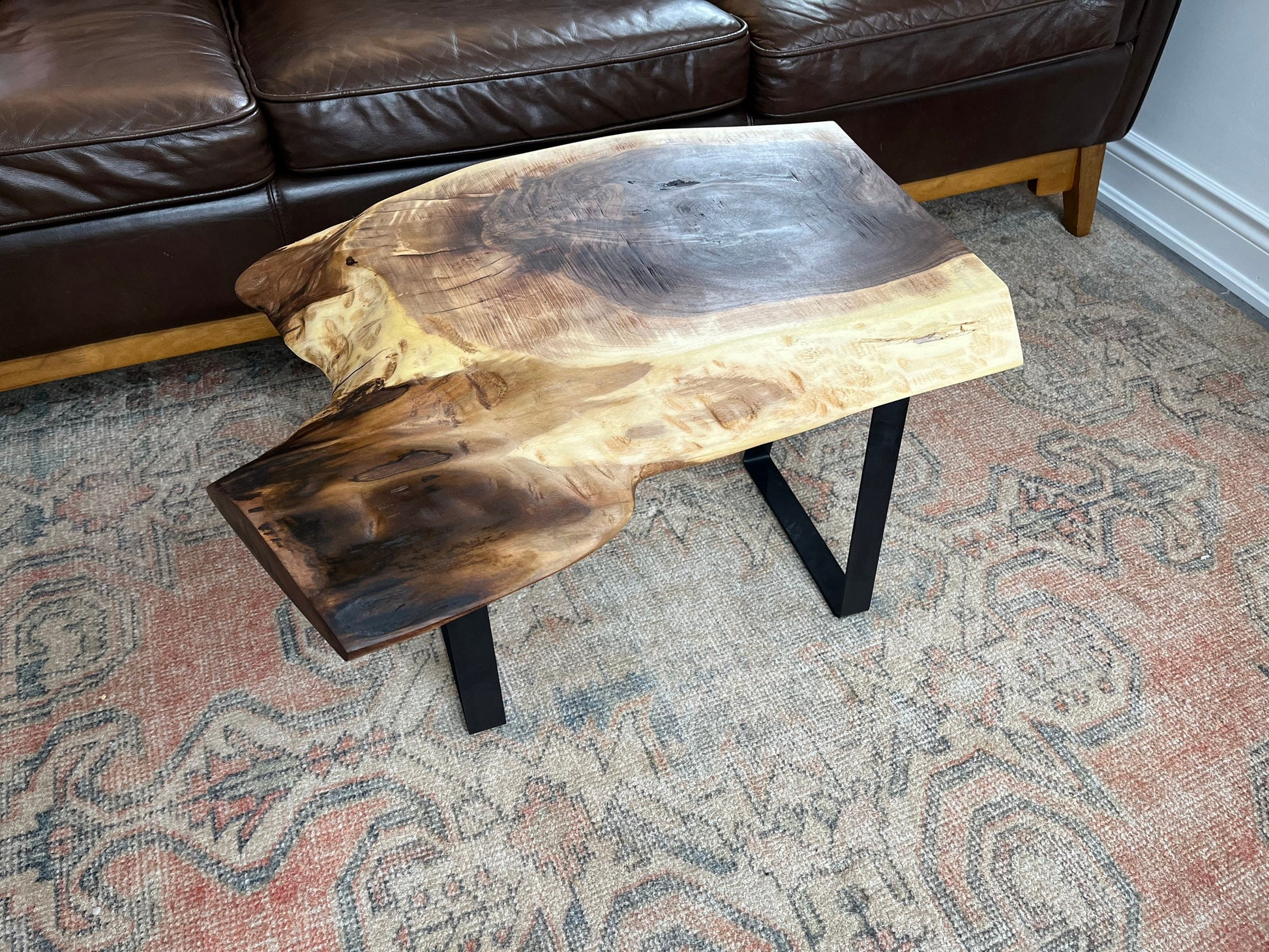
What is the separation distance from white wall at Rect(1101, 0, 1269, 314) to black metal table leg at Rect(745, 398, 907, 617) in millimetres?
1019

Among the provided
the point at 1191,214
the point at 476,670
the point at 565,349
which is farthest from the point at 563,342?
the point at 1191,214

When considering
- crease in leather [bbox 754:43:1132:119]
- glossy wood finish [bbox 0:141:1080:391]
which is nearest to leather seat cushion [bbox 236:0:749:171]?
crease in leather [bbox 754:43:1132:119]

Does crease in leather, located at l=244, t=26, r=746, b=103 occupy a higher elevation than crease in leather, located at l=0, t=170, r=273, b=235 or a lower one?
higher

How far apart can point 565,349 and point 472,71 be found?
72cm

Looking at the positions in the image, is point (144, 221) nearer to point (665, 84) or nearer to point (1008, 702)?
point (665, 84)

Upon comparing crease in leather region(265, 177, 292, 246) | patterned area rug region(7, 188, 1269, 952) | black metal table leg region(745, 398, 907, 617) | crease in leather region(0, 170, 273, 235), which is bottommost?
patterned area rug region(7, 188, 1269, 952)

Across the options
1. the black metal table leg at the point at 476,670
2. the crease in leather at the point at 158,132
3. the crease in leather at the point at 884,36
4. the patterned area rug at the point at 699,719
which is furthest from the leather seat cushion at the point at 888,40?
the black metal table leg at the point at 476,670

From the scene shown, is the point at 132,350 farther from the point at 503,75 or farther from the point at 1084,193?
the point at 1084,193

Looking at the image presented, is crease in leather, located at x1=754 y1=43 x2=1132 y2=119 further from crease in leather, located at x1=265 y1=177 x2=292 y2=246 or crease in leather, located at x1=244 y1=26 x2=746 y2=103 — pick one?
crease in leather, located at x1=265 y1=177 x2=292 y2=246

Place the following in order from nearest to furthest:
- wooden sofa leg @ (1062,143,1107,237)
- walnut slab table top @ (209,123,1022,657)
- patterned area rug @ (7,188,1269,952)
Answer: walnut slab table top @ (209,123,1022,657), patterned area rug @ (7,188,1269,952), wooden sofa leg @ (1062,143,1107,237)

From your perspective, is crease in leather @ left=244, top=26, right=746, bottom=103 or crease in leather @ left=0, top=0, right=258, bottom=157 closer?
crease in leather @ left=0, top=0, right=258, bottom=157

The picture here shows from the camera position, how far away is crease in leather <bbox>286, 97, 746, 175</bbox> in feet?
4.71

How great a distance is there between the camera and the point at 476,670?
1033 millimetres

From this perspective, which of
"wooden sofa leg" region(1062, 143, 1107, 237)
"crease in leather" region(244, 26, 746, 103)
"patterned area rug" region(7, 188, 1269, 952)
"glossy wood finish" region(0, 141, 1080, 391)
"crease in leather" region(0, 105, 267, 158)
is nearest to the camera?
"patterned area rug" region(7, 188, 1269, 952)
